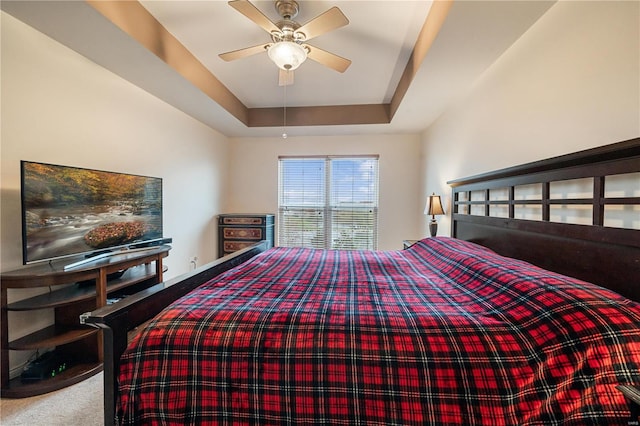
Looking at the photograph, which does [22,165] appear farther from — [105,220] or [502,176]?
[502,176]

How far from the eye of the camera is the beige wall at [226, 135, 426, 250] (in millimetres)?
4285

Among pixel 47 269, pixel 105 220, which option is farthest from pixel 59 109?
pixel 47 269

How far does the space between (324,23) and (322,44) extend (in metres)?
0.68

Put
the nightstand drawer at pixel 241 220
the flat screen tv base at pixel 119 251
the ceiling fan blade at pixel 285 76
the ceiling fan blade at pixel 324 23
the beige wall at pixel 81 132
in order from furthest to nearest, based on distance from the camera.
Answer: the nightstand drawer at pixel 241 220 → the ceiling fan blade at pixel 285 76 → the flat screen tv base at pixel 119 251 → the beige wall at pixel 81 132 → the ceiling fan blade at pixel 324 23

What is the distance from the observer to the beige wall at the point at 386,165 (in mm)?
4285

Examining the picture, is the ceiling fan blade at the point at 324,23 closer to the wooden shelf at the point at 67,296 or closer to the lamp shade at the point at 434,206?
the lamp shade at the point at 434,206

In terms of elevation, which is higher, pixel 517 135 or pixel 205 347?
Result: pixel 517 135

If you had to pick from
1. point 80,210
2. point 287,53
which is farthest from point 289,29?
point 80,210

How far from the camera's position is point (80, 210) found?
1.98 metres

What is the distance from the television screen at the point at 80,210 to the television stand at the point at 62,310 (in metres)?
0.15

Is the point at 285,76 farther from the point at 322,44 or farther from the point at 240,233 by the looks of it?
the point at 240,233

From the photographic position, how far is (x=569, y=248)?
131cm

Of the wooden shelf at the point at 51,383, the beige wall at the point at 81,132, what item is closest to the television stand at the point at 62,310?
the wooden shelf at the point at 51,383

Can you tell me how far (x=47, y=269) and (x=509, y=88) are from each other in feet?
11.6
